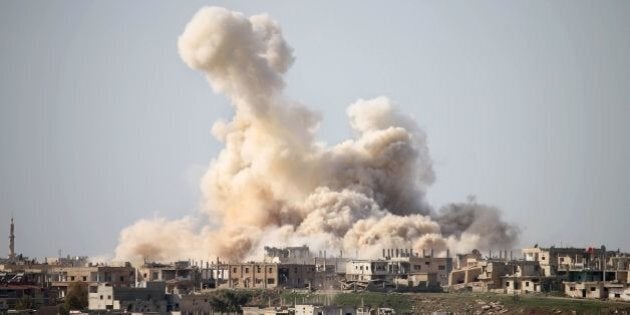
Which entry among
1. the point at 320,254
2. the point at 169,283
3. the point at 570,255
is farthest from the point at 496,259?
the point at 169,283

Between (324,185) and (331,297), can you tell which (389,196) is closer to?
(324,185)

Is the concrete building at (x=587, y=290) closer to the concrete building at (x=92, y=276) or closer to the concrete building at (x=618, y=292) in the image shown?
the concrete building at (x=618, y=292)

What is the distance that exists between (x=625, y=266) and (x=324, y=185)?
27706 millimetres

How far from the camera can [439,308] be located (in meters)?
106

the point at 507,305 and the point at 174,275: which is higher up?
the point at 174,275

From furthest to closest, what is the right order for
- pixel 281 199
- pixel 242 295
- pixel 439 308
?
pixel 281 199 → pixel 242 295 → pixel 439 308

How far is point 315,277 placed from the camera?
4756 inches

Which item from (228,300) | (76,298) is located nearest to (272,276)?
(228,300)

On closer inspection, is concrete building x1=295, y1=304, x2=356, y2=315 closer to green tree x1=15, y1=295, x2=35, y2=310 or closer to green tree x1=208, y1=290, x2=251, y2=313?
green tree x1=208, y1=290, x2=251, y2=313

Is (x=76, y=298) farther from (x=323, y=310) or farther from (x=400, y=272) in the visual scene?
(x=400, y=272)

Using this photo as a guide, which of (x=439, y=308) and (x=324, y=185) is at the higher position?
(x=324, y=185)

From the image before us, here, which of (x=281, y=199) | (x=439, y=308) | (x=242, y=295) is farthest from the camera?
(x=281, y=199)

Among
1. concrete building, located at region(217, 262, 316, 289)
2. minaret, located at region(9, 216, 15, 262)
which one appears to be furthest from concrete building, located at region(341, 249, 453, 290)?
minaret, located at region(9, 216, 15, 262)

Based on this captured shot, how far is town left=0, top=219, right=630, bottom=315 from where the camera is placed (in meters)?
106
